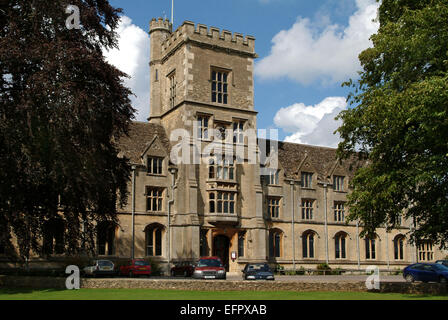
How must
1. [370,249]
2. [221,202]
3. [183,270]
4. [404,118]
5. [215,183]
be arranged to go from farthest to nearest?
[370,249] < [221,202] < [215,183] < [183,270] < [404,118]

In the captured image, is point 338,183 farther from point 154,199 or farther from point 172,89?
→ point 154,199

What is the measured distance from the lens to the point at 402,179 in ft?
72.7

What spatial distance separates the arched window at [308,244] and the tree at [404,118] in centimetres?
2342

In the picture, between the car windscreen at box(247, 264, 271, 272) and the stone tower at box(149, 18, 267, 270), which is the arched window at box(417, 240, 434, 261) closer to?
the stone tower at box(149, 18, 267, 270)

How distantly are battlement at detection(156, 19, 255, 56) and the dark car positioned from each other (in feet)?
66.6

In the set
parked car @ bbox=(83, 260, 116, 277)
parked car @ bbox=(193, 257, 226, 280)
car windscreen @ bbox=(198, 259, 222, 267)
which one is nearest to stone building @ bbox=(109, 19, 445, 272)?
parked car @ bbox=(83, 260, 116, 277)

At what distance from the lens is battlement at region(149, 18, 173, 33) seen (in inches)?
1987

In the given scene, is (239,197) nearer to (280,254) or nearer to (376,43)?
(280,254)

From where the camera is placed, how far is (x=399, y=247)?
5441cm

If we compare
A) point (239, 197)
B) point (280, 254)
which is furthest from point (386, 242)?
point (239, 197)

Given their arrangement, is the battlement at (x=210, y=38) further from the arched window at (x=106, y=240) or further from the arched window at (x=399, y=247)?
the arched window at (x=399, y=247)

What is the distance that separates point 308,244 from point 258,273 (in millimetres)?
19044

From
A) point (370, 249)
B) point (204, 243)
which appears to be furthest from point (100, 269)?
point (370, 249)
